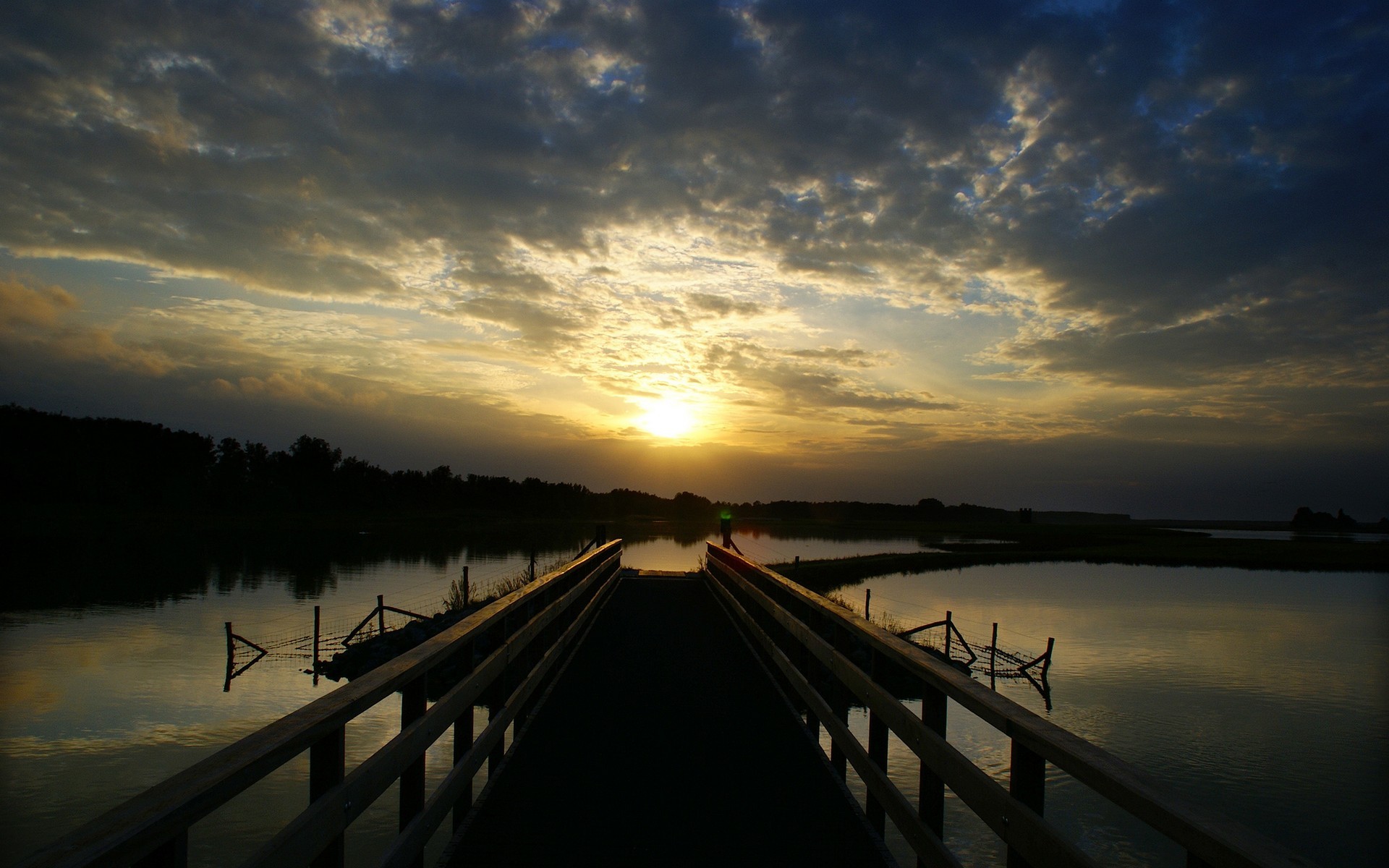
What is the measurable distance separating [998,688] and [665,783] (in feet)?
57.1

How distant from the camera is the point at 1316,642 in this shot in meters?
29.6

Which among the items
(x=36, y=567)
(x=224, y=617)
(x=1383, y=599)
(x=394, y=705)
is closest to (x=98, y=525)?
(x=36, y=567)

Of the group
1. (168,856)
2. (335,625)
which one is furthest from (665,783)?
(335,625)

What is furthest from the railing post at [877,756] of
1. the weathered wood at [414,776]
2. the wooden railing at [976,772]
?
the weathered wood at [414,776]

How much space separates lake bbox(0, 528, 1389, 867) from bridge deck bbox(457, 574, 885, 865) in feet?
8.94

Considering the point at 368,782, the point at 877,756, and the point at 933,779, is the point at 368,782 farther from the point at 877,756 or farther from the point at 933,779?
the point at 877,756

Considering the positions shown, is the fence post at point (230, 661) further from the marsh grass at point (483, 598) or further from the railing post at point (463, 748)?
the railing post at point (463, 748)

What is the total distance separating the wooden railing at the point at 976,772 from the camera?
1.84 meters

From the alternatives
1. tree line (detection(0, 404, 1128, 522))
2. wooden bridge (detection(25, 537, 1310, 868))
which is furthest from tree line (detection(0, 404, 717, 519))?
wooden bridge (detection(25, 537, 1310, 868))

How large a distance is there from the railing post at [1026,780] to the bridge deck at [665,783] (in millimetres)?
1579

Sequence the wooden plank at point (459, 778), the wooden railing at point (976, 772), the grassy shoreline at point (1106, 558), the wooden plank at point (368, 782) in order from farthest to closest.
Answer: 1. the grassy shoreline at point (1106, 558)
2. the wooden plank at point (459, 778)
3. the wooden plank at point (368, 782)
4. the wooden railing at point (976, 772)

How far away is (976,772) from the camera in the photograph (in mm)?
3018

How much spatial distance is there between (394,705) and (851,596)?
2629cm

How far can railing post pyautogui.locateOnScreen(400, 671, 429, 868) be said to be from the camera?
3582 mm
